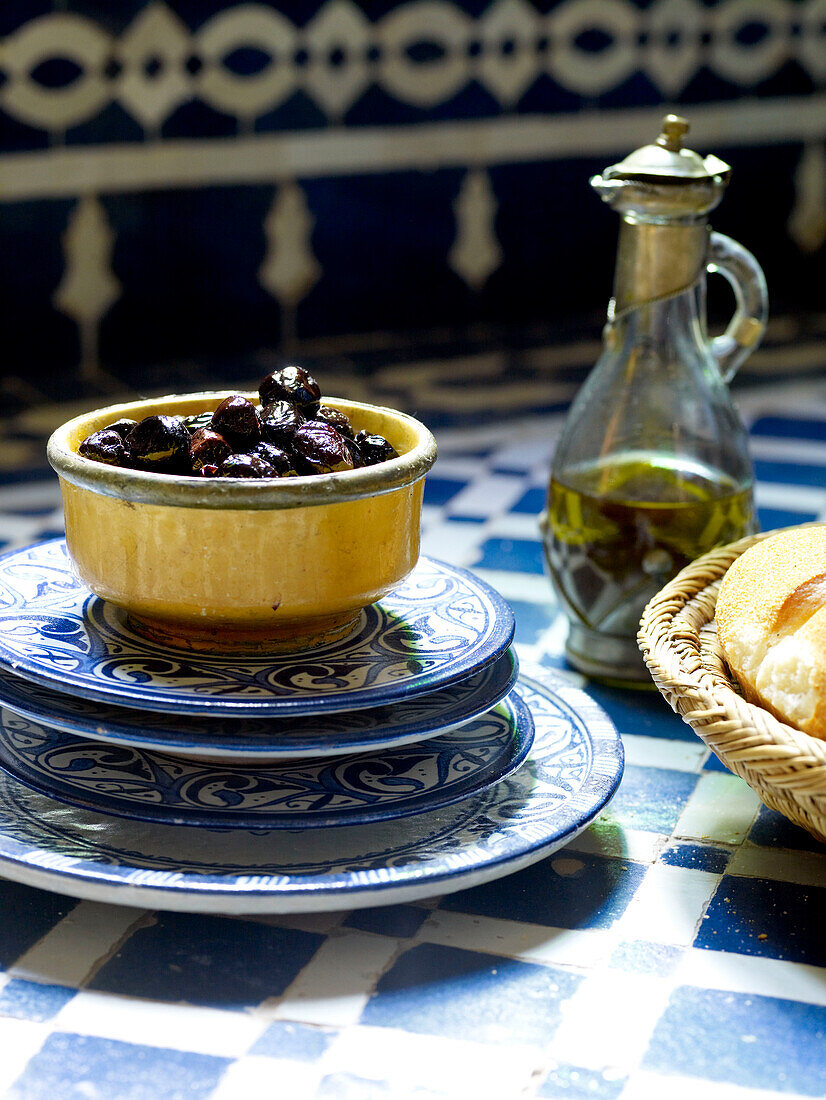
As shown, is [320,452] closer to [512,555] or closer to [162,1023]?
[162,1023]

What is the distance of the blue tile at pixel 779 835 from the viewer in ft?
3.05

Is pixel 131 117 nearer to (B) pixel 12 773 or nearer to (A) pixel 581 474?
(A) pixel 581 474

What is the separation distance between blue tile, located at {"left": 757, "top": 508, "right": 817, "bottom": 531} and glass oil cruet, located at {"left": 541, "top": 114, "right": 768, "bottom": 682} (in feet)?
1.35

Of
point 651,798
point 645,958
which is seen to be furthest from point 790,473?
point 645,958

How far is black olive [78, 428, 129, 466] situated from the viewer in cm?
89

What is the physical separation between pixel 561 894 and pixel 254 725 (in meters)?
0.22

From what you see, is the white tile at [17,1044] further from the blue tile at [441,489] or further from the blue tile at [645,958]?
the blue tile at [441,489]

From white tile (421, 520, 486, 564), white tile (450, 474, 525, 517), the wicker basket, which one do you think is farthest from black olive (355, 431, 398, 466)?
white tile (450, 474, 525, 517)

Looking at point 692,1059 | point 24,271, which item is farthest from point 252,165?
point 692,1059

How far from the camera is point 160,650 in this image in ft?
2.90

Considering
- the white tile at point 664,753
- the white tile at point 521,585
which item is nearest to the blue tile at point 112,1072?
the white tile at point 664,753

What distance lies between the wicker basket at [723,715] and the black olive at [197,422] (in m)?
0.34

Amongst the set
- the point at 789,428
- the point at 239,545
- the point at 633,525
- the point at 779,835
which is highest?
the point at 239,545

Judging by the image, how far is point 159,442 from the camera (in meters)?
0.90
